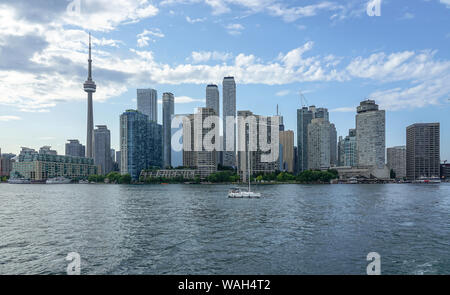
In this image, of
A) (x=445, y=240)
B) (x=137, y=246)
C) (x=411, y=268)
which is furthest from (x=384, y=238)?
(x=137, y=246)

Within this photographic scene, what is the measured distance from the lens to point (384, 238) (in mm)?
26750

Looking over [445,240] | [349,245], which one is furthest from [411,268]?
[445,240]

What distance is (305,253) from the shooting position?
21.5m
